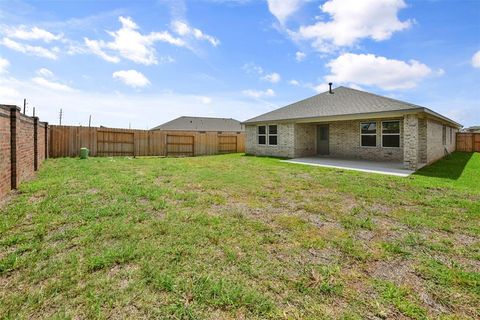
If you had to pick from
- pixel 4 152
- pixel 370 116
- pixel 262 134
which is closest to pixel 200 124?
pixel 262 134

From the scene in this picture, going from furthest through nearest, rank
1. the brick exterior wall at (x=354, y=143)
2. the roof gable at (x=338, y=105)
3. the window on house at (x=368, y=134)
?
the window on house at (x=368, y=134) → the roof gable at (x=338, y=105) → the brick exterior wall at (x=354, y=143)

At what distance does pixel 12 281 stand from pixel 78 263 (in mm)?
559

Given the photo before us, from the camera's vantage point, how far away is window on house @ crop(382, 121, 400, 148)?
40.9 ft

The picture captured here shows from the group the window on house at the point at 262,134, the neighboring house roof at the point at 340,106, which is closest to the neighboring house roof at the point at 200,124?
the window on house at the point at 262,134

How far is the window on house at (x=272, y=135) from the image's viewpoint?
16344 mm

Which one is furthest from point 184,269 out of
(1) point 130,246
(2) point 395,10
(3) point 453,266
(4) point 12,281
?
(2) point 395,10

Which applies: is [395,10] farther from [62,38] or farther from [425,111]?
[62,38]

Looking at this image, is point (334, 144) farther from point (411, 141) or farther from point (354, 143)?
point (411, 141)

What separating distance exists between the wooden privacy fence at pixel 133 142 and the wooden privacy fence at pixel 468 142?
18499 mm

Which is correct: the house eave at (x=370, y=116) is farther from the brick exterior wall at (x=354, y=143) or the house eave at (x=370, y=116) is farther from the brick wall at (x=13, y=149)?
the brick wall at (x=13, y=149)

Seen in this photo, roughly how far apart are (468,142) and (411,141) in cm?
1512

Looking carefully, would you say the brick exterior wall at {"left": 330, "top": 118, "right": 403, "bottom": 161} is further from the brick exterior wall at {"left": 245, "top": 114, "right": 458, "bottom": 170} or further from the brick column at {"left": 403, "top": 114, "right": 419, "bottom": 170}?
the brick column at {"left": 403, "top": 114, "right": 419, "bottom": 170}

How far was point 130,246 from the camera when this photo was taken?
3158 millimetres

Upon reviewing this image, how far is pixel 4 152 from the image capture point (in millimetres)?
5172
